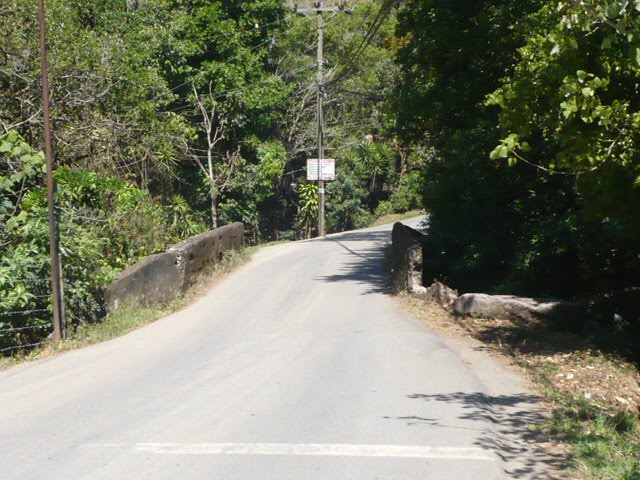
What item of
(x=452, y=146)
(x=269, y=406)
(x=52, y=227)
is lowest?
(x=269, y=406)

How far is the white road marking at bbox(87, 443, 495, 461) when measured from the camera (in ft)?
24.4

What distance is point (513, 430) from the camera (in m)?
8.29

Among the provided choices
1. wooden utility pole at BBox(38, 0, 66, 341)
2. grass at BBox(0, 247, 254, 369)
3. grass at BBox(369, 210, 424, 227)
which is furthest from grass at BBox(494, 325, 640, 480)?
A: grass at BBox(369, 210, 424, 227)

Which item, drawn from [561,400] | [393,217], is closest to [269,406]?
[561,400]

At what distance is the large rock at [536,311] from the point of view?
1373cm

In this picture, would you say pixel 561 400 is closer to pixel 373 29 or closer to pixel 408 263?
pixel 408 263

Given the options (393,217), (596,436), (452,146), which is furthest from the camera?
(393,217)

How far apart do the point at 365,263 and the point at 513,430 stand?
53.0 feet

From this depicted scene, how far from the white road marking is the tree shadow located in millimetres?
276

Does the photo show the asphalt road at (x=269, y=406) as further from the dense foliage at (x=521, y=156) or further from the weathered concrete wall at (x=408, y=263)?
the dense foliage at (x=521, y=156)

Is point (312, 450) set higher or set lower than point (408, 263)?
lower

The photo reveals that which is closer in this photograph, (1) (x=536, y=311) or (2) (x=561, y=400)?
(2) (x=561, y=400)

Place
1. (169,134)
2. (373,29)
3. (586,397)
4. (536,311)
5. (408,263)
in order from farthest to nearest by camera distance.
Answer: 1. (373,29)
2. (169,134)
3. (408,263)
4. (536,311)
5. (586,397)

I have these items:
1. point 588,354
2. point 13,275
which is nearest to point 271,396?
point 588,354
